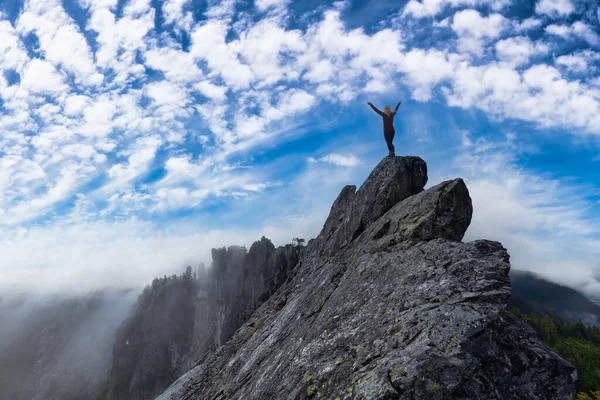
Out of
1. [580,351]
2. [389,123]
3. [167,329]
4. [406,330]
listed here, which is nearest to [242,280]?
[389,123]

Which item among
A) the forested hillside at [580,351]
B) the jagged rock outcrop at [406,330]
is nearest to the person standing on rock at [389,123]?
the jagged rock outcrop at [406,330]

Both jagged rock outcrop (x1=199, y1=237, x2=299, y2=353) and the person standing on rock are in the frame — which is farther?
jagged rock outcrop (x1=199, y1=237, x2=299, y2=353)

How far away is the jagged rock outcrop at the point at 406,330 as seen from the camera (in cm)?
1002

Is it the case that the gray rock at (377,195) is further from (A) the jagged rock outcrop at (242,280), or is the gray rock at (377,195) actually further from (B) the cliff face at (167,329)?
(B) the cliff face at (167,329)

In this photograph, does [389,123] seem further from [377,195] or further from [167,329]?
[167,329]

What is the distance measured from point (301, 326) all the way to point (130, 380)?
168201 millimetres

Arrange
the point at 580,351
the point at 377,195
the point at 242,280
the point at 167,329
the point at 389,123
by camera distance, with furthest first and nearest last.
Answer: the point at 167,329 < the point at 580,351 < the point at 242,280 < the point at 389,123 < the point at 377,195

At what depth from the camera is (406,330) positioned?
1148 cm

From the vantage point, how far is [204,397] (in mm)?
22031

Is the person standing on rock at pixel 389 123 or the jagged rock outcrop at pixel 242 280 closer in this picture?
the person standing on rock at pixel 389 123

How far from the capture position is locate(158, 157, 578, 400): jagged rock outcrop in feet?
32.9

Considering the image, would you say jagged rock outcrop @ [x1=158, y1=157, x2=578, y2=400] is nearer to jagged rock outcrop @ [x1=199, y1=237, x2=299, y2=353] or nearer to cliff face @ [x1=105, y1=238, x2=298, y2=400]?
jagged rock outcrop @ [x1=199, y1=237, x2=299, y2=353]

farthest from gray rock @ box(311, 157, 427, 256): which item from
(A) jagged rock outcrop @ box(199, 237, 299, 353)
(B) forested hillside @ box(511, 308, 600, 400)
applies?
(B) forested hillside @ box(511, 308, 600, 400)

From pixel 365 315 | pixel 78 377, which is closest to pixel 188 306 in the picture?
pixel 78 377
